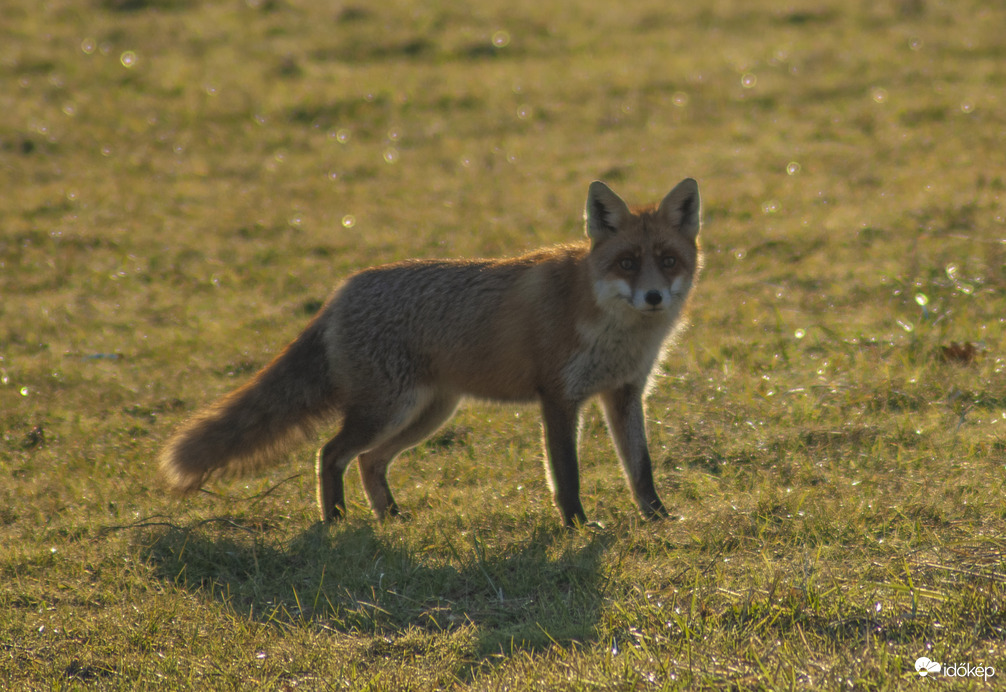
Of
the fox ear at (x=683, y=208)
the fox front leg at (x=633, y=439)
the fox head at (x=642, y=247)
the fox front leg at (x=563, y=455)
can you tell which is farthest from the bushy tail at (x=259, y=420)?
the fox ear at (x=683, y=208)

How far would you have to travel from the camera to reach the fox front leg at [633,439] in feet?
19.4

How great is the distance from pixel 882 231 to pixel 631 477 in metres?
5.50

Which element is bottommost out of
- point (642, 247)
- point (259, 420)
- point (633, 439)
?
point (633, 439)

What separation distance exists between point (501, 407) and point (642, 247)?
229cm

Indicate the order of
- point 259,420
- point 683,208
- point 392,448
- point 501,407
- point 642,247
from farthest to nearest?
1. point 501,407
2. point 392,448
3. point 259,420
4. point 683,208
5. point 642,247

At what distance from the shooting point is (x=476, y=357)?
6172 millimetres

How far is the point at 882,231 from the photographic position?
10195 mm

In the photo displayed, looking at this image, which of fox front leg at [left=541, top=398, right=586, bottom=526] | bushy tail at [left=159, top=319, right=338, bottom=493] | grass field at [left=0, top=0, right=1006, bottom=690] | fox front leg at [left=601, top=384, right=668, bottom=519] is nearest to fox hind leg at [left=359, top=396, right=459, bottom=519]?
grass field at [left=0, top=0, right=1006, bottom=690]

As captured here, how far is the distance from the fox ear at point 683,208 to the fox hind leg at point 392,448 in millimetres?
1778

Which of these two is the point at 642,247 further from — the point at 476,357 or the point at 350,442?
the point at 350,442

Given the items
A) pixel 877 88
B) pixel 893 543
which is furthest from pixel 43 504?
pixel 877 88

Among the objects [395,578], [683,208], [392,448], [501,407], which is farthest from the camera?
[501,407]

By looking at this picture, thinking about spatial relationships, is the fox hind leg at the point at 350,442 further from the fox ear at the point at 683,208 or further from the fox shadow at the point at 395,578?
the fox ear at the point at 683,208

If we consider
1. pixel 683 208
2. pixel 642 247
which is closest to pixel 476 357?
pixel 642 247
